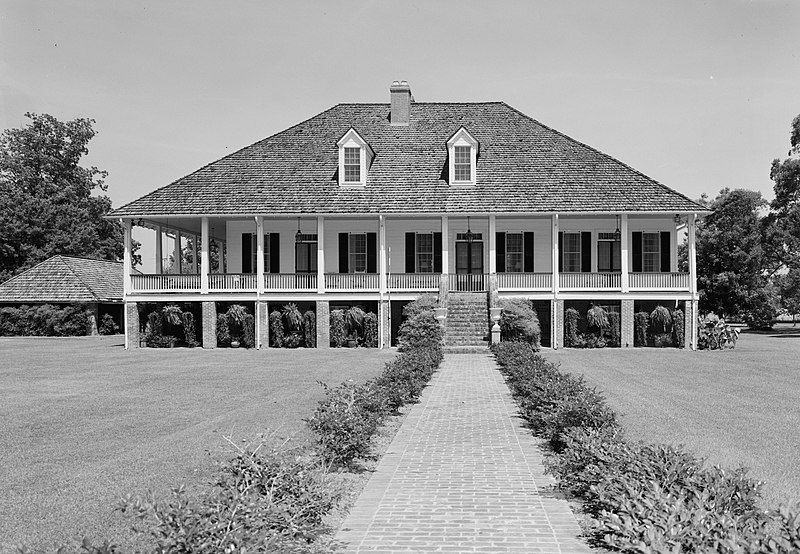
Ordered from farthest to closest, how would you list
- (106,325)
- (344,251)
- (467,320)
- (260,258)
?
(106,325), (344,251), (260,258), (467,320)

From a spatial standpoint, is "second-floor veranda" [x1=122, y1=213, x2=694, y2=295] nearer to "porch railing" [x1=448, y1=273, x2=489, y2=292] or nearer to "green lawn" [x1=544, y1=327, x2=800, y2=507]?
"porch railing" [x1=448, y1=273, x2=489, y2=292]

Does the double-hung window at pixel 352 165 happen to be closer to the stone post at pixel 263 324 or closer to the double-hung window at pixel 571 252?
the stone post at pixel 263 324

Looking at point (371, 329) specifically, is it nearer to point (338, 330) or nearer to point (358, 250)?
point (338, 330)

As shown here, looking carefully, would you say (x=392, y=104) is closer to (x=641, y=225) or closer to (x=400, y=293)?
(x=400, y=293)

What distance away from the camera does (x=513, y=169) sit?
1299 inches

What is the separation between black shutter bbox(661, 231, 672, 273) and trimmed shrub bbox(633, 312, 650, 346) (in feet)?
10.9

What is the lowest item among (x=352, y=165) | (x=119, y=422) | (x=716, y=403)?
(x=716, y=403)

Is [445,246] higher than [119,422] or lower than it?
higher

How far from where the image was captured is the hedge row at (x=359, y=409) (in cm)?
927

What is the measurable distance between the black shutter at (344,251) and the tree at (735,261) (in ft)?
99.4

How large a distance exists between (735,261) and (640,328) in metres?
26.9

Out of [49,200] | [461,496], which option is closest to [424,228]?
[461,496]

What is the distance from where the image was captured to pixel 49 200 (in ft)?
195

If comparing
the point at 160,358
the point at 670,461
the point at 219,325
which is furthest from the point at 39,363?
the point at 670,461
